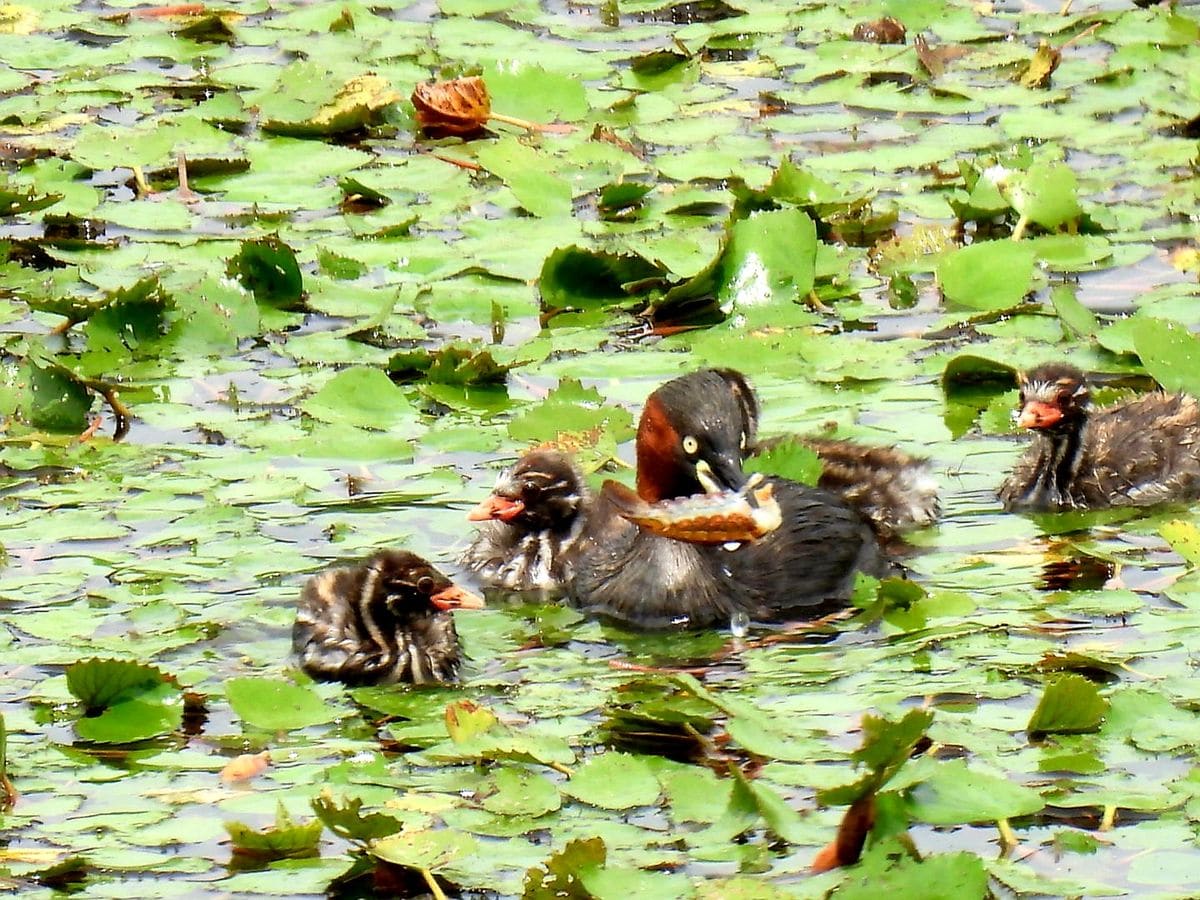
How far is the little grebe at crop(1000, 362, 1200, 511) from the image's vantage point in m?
7.75

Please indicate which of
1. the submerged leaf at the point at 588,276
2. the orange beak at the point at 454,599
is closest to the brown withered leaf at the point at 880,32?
the submerged leaf at the point at 588,276

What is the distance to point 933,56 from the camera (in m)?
11.8

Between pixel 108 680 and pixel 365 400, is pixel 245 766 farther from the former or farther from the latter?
pixel 365 400

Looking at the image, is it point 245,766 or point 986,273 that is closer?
point 245,766

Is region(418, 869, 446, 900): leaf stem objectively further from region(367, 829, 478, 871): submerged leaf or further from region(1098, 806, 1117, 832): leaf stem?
region(1098, 806, 1117, 832): leaf stem

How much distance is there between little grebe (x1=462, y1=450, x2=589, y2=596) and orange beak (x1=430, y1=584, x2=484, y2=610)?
564 millimetres

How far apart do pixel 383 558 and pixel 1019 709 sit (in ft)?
5.97

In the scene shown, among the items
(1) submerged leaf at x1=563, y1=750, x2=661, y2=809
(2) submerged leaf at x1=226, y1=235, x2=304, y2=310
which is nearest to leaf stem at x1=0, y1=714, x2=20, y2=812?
(1) submerged leaf at x1=563, y1=750, x2=661, y2=809

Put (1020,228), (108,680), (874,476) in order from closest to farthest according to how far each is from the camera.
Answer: (108,680), (874,476), (1020,228)

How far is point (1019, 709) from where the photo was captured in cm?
621

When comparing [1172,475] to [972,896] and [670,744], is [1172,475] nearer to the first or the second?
[670,744]

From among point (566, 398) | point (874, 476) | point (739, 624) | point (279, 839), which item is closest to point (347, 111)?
point (566, 398)

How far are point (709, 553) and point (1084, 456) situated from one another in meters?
1.35

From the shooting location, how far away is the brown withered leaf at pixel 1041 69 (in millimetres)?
11516
